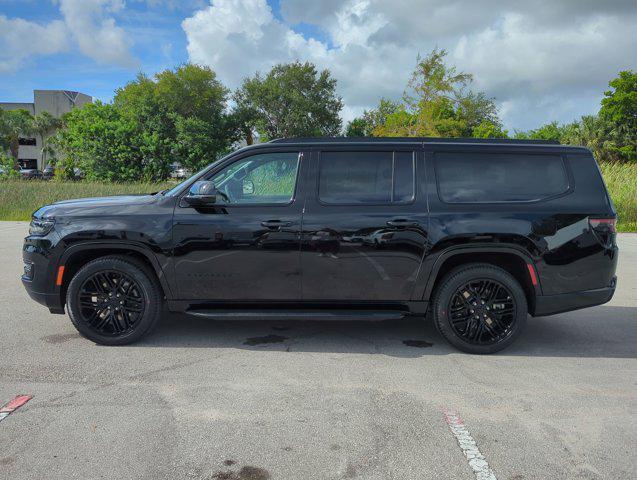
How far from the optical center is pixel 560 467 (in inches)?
111

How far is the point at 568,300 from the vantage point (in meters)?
4.56

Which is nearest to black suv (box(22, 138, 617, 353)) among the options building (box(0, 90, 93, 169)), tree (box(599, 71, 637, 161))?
tree (box(599, 71, 637, 161))

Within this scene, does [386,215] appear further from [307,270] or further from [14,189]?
[14,189]

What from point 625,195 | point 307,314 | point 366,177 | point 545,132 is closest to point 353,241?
point 366,177

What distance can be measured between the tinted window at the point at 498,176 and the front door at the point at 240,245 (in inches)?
53.5

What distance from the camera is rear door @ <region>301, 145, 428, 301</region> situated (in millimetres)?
4453

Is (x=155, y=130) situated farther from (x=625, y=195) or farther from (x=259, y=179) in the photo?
(x=259, y=179)

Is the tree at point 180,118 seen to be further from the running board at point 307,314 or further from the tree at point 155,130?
the running board at point 307,314

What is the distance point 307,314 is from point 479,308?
1.56 meters

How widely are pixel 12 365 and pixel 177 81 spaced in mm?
39356

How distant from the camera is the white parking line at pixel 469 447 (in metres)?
2.74

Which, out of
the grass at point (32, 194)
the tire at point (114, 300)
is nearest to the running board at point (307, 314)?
the tire at point (114, 300)

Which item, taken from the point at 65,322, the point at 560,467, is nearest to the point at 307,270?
the point at 560,467

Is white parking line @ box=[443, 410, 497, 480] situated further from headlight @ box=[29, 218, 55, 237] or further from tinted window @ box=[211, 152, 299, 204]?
headlight @ box=[29, 218, 55, 237]
